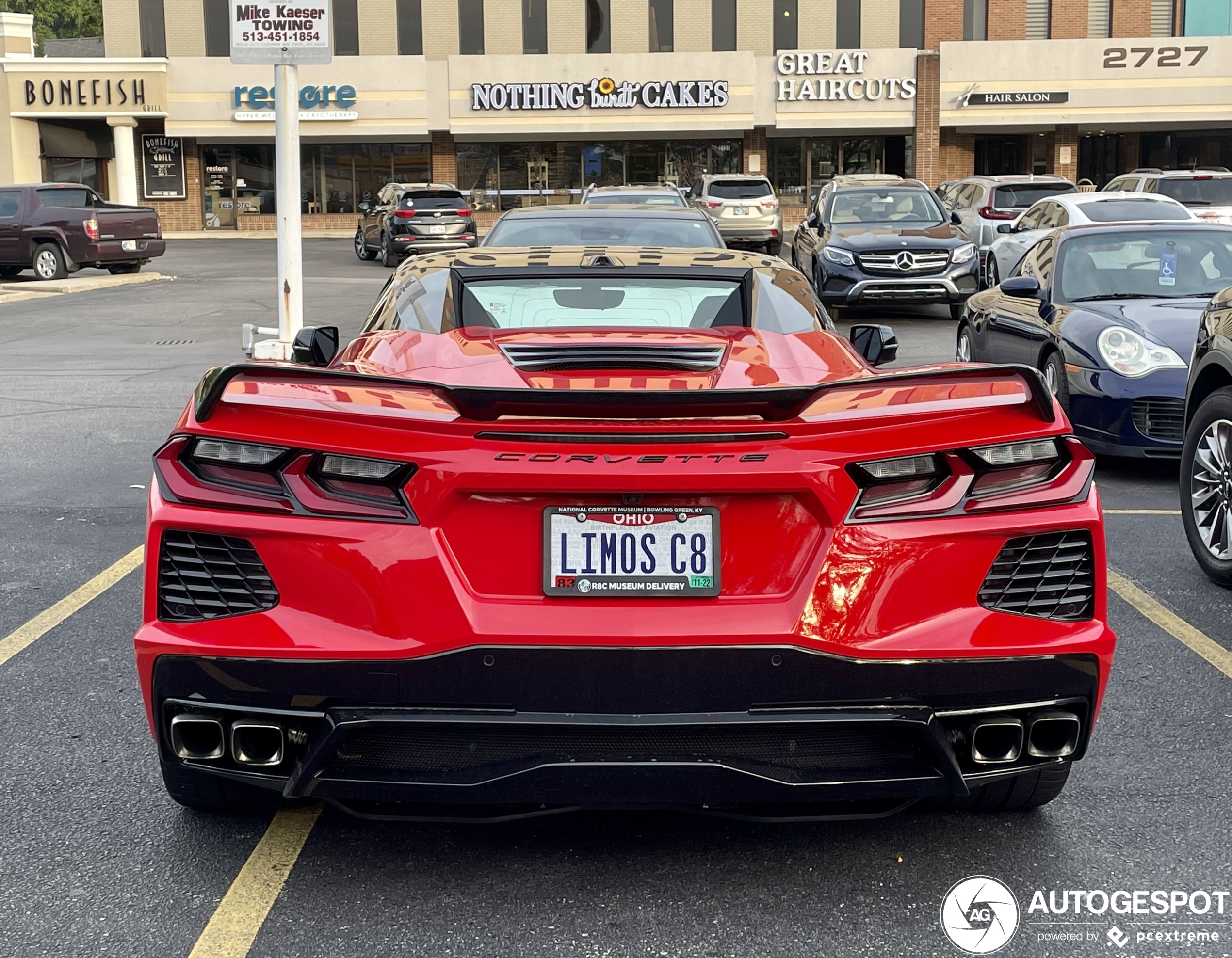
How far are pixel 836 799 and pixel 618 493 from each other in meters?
0.82

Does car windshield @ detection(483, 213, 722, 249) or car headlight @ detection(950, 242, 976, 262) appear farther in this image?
car headlight @ detection(950, 242, 976, 262)

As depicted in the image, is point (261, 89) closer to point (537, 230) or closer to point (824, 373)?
point (537, 230)

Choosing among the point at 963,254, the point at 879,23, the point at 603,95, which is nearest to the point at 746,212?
the point at 963,254

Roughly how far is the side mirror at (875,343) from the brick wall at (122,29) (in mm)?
46856

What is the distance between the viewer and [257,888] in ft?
11.2

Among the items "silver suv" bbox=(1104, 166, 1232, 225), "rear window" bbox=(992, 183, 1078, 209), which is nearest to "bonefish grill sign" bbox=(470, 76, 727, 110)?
"rear window" bbox=(992, 183, 1078, 209)

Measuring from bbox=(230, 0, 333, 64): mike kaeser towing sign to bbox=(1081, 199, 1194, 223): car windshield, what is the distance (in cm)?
938

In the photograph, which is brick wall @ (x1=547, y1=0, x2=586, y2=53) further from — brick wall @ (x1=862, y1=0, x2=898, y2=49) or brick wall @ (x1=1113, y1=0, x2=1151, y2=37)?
brick wall @ (x1=1113, y1=0, x2=1151, y2=37)

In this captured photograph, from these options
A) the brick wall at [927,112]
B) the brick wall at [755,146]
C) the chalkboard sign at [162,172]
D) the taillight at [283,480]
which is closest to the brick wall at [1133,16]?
the brick wall at [927,112]

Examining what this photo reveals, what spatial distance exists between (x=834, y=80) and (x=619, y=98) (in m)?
6.62

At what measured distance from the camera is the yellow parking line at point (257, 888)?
3.17 m

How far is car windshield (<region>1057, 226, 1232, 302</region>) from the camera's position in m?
9.87

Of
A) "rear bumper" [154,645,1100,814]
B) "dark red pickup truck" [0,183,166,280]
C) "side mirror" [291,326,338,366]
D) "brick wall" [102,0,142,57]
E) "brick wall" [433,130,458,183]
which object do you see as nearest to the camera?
"rear bumper" [154,645,1100,814]

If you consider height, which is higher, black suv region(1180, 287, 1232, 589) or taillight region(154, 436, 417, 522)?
taillight region(154, 436, 417, 522)
